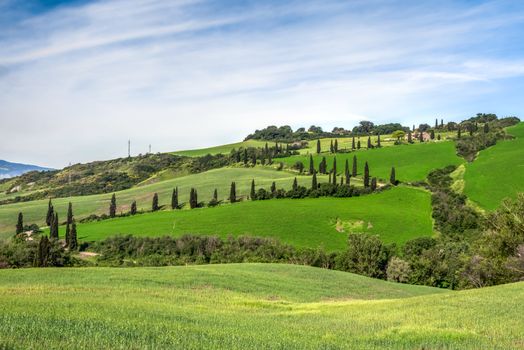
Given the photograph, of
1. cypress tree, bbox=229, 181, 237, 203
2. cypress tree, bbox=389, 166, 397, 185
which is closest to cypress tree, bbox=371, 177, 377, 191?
cypress tree, bbox=389, 166, 397, 185

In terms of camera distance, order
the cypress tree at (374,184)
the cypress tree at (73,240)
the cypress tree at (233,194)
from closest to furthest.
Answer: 1. the cypress tree at (73,240)
2. the cypress tree at (374,184)
3. the cypress tree at (233,194)

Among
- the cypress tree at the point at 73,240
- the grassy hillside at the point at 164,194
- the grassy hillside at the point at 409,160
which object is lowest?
the cypress tree at the point at 73,240

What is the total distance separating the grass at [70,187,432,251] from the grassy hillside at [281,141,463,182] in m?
22.5

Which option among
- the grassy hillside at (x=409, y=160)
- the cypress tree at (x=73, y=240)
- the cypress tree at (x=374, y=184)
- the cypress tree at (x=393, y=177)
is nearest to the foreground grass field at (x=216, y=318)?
the cypress tree at (x=73, y=240)

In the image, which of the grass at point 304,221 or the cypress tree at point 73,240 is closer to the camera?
the cypress tree at point 73,240

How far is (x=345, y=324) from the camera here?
2528 centimetres

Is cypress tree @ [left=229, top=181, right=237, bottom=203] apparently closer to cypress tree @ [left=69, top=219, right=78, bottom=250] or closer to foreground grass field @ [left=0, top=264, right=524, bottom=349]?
cypress tree @ [left=69, top=219, right=78, bottom=250]

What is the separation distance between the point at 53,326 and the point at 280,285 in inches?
1439

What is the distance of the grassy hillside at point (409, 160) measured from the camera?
16888cm

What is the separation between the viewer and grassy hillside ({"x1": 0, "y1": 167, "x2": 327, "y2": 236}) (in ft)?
523

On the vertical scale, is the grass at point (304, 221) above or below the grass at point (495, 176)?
below

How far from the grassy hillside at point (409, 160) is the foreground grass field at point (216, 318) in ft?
417

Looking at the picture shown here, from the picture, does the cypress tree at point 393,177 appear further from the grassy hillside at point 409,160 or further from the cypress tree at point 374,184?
the cypress tree at point 374,184

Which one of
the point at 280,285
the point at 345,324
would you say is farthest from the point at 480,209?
the point at 345,324
